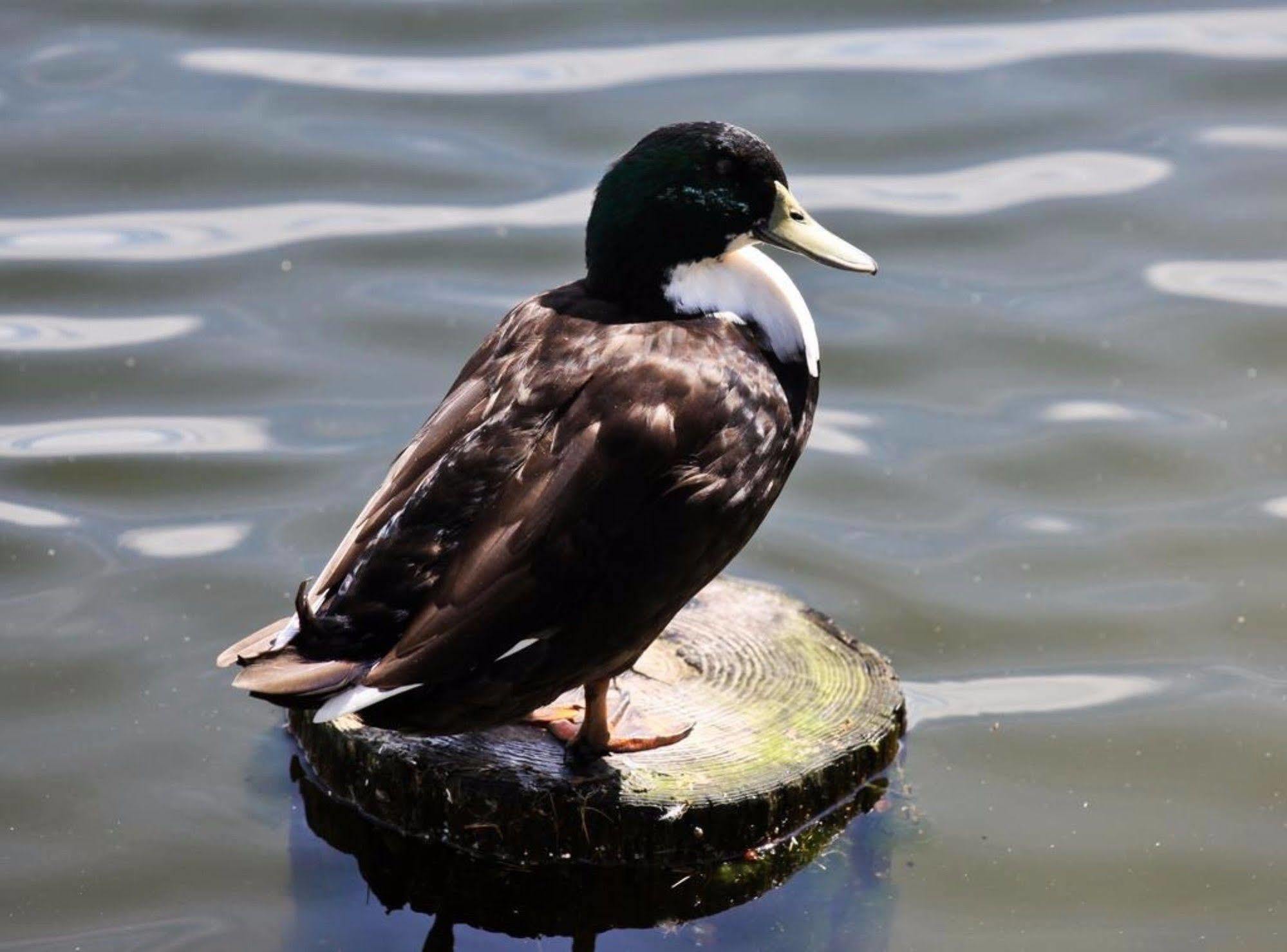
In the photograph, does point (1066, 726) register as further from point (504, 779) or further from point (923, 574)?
point (504, 779)

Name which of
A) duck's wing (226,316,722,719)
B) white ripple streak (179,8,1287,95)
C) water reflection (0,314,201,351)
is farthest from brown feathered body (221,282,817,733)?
white ripple streak (179,8,1287,95)

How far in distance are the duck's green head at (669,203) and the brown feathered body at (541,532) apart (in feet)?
0.76

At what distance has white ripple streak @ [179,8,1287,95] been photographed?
8.06 metres

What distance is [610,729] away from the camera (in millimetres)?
4352

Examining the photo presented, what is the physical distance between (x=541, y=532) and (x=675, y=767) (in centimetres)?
63

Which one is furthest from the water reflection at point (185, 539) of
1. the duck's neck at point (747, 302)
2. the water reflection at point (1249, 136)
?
the water reflection at point (1249, 136)

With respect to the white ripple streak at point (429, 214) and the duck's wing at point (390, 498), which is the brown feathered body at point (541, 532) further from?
the white ripple streak at point (429, 214)

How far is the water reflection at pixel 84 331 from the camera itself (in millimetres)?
6703

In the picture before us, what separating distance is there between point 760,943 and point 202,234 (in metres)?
3.96

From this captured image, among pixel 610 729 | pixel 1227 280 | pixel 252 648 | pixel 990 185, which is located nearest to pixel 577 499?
pixel 610 729

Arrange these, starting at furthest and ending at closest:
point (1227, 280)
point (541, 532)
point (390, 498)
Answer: point (1227, 280) → point (390, 498) → point (541, 532)

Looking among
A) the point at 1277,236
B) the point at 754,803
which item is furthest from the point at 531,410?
the point at 1277,236

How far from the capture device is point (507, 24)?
8383 mm

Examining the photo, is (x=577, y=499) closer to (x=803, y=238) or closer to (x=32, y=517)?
(x=803, y=238)
